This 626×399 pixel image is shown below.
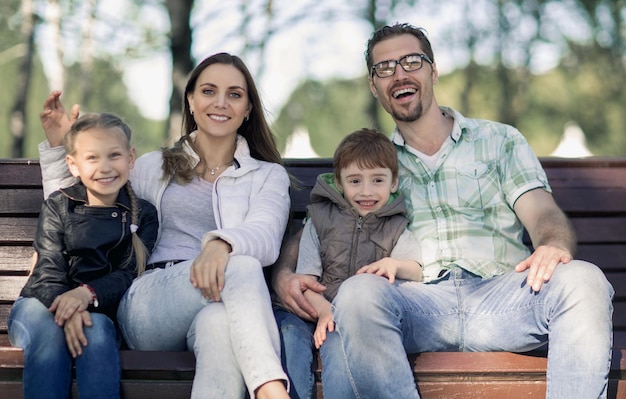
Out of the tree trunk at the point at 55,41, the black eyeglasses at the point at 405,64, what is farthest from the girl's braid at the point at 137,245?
the tree trunk at the point at 55,41

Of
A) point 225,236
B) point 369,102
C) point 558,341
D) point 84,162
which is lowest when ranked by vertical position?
point 558,341

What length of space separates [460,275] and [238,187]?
106 centimetres

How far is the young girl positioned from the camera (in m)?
3.07

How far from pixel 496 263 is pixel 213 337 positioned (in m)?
1.33

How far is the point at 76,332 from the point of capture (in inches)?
122

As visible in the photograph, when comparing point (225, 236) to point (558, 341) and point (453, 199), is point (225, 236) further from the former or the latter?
point (558, 341)

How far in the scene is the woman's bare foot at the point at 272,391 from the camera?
291 centimetres

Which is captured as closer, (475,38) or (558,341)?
(558,341)

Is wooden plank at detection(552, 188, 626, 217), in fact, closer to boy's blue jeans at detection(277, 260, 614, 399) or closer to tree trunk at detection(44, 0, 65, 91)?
boy's blue jeans at detection(277, 260, 614, 399)

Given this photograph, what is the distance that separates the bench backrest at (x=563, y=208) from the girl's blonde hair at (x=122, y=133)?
2.60 feet

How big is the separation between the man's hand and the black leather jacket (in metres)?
1.60

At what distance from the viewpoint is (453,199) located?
3699 mm

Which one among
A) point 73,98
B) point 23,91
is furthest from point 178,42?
point 73,98

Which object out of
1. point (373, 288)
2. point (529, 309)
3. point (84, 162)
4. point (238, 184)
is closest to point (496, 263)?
point (529, 309)
